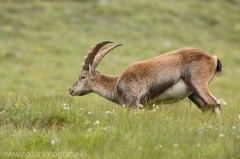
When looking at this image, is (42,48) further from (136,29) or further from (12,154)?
(12,154)

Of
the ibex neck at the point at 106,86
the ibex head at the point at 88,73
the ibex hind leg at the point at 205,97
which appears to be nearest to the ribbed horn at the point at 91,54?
the ibex head at the point at 88,73

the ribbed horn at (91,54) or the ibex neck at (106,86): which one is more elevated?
the ribbed horn at (91,54)

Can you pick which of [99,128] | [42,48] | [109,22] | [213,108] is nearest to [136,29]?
[109,22]

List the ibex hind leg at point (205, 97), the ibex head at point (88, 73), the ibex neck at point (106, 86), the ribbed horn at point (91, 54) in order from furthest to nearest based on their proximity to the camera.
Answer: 1. the ibex head at point (88, 73)
2. the ibex neck at point (106, 86)
3. the ribbed horn at point (91, 54)
4. the ibex hind leg at point (205, 97)

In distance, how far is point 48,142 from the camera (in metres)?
7.13

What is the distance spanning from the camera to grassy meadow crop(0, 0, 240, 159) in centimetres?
694

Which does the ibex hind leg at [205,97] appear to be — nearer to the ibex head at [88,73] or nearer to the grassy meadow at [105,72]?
the grassy meadow at [105,72]

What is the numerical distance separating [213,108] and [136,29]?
23.3 meters

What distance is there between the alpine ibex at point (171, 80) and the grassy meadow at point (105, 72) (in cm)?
35

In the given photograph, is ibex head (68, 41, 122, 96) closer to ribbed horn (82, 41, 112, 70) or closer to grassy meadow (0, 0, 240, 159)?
ribbed horn (82, 41, 112, 70)

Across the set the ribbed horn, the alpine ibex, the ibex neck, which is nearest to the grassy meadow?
the alpine ibex

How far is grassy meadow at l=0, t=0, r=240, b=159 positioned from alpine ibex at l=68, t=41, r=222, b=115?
353 mm

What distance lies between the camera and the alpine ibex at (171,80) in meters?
9.94

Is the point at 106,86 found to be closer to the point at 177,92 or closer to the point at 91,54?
the point at 91,54
